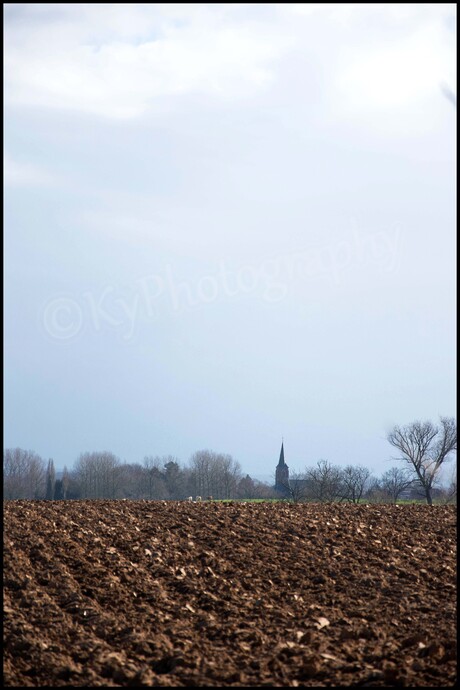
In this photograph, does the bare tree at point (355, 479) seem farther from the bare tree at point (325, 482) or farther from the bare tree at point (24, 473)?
the bare tree at point (24, 473)

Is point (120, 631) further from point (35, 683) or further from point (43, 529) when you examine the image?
point (43, 529)

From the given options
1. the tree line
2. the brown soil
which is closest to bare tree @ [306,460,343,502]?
the tree line

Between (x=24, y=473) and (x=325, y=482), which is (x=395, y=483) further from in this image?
(x=24, y=473)

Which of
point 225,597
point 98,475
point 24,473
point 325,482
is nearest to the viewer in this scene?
point 225,597

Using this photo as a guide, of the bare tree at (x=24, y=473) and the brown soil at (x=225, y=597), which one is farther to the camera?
the bare tree at (x=24, y=473)

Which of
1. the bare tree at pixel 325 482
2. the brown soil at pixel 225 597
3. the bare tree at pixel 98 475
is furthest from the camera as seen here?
the bare tree at pixel 98 475

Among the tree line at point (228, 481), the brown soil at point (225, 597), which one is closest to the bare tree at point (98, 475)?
the tree line at point (228, 481)

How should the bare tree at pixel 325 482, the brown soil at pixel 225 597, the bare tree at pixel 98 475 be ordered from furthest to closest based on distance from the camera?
the bare tree at pixel 98 475 → the bare tree at pixel 325 482 → the brown soil at pixel 225 597

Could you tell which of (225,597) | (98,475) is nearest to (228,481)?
(98,475)

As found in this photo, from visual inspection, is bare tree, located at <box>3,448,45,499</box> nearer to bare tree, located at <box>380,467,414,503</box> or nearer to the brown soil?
bare tree, located at <box>380,467,414,503</box>
